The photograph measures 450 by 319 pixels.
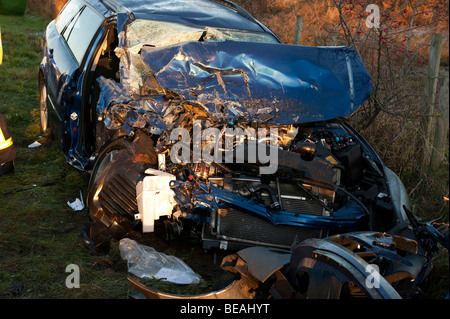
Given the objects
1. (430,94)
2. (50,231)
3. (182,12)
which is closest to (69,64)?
(182,12)

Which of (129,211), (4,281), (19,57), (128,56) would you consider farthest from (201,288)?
(19,57)

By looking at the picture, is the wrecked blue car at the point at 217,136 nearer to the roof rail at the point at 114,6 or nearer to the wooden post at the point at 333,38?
the roof rail at the point at 114,6

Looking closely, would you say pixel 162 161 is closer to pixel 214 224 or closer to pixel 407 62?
pixel 214 224

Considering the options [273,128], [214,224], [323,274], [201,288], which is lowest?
[201,288]

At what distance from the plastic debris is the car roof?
1.95 meters

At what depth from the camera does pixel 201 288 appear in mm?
3463

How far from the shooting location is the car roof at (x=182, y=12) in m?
4.54

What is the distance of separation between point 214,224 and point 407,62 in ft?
11.3

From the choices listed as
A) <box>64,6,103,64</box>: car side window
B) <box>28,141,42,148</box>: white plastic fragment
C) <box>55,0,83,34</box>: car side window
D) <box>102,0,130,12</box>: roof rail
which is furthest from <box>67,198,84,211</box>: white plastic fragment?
<box>55,0,83,34</box>: car side window

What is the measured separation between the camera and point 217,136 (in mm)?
3906

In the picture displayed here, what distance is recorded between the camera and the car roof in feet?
14.9

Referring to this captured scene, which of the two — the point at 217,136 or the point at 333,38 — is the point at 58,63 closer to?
the point at 217,136

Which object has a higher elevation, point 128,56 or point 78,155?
point 128,56

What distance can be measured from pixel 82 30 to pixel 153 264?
2701mm
